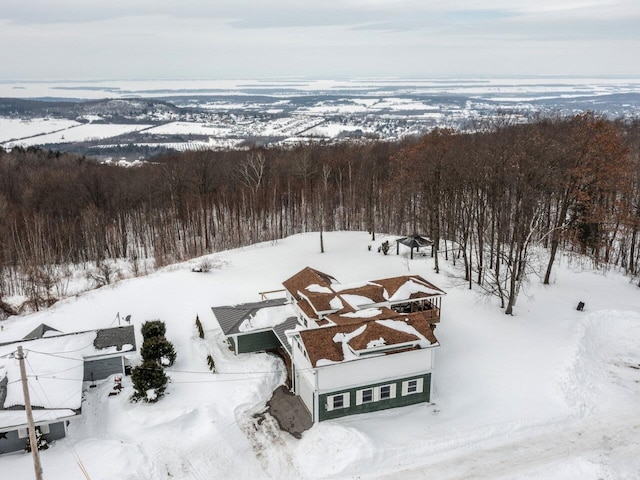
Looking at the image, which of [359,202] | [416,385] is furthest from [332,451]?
[359,202]

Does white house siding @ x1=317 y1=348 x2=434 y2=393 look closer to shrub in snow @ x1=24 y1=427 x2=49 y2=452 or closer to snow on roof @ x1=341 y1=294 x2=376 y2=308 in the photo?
snow on roof @ x1=341 y1=294 x2=376 y2=308

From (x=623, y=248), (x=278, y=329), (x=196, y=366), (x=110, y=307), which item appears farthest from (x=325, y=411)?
(x=623, y=248)

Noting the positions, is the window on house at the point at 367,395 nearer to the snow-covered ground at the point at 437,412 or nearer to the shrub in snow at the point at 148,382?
the snow-covered ground at the point at 437,412

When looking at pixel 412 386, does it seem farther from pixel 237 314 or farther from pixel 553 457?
pixel 237 314

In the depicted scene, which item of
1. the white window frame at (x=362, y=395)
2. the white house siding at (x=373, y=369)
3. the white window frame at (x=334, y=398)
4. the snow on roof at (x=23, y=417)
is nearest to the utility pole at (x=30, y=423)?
the snow on roof at (x=23, y=417)

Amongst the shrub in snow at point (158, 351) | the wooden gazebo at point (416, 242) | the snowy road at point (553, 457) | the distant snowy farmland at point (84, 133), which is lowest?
the snowy road at point (553, 457)

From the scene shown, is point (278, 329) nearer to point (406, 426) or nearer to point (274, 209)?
point (406, 426)
